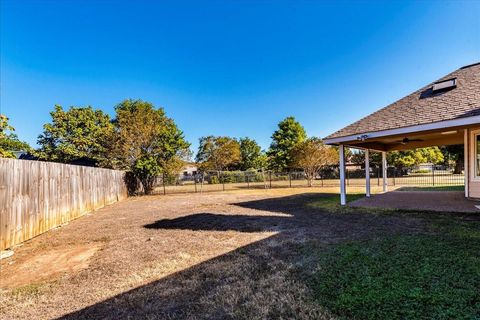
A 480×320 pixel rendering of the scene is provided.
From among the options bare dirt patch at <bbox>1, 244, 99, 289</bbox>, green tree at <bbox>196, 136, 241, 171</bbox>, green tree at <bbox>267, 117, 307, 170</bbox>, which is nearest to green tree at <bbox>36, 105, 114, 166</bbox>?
green tree at <bbox>196, 136, 241, 171</bbox>

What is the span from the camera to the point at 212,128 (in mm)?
40438

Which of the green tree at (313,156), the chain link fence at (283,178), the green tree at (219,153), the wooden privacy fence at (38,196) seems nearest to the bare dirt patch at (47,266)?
the wooden privacy fence at (38,196)

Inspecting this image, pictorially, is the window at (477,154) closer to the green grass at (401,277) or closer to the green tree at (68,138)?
the green grass at (401,277)

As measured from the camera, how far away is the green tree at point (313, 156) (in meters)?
20.4

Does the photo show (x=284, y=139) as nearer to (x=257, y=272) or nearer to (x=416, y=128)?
(x=416, y=128)

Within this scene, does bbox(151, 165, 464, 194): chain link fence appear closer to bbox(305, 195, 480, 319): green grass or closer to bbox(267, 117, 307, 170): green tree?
bbox(267, 117, 307, 170): green tree

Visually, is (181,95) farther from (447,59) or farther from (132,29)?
(447,59)

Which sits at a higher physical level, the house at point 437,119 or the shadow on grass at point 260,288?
the house at point 437,119

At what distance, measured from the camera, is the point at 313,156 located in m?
20.4

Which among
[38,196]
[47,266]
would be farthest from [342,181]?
[38,196]

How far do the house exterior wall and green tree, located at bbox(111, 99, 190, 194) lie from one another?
15.3m

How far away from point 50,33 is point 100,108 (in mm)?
15486

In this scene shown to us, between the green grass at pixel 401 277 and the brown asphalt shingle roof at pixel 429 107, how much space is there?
3.75m

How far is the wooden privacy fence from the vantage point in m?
4.82
